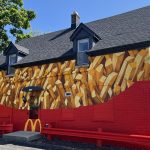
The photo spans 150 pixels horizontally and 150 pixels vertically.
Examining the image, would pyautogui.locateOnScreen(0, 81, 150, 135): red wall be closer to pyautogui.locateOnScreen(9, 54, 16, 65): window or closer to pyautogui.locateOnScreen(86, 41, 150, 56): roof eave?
pyautogui.locateOnScreen(86, 41, 150, 56): roof eave

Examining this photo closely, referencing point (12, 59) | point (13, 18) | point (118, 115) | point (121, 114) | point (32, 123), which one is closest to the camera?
point (121, 114)

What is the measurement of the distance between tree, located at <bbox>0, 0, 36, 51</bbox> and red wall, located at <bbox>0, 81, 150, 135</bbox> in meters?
17.1

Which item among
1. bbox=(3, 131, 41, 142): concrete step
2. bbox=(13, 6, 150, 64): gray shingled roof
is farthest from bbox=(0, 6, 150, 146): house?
bbox=(3, 131, 41, 142): concrete step

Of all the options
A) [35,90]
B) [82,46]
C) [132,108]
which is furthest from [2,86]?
[132,108]

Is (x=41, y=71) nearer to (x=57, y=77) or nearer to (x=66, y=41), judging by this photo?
(x=57, y=77)

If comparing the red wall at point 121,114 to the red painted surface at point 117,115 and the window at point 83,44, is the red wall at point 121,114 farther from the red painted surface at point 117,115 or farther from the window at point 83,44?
the window at point 83,44

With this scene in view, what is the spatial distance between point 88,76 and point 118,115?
3.31 m

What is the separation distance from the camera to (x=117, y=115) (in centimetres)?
1459

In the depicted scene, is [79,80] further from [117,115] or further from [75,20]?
[75,20]

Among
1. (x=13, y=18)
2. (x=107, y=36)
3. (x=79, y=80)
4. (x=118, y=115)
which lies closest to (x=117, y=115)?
(x=118, y=115)

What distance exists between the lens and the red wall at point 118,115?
45.2 feet

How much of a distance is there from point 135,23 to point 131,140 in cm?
860

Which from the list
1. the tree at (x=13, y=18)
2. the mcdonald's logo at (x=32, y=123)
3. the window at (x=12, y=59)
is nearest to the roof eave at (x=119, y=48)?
the mcdonald's logo at (x=32, y=123)

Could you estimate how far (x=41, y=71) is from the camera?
18.8m
